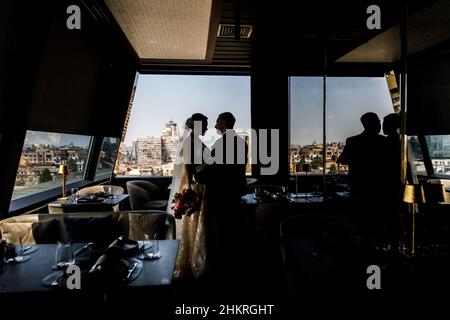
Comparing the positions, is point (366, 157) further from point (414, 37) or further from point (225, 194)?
point (414, 37)

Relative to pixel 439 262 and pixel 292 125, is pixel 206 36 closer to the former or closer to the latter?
pixel 292 125

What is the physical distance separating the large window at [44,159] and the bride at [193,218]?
210 cm

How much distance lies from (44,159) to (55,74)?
4.12ft

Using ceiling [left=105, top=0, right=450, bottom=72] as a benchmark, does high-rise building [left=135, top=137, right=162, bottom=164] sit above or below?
below

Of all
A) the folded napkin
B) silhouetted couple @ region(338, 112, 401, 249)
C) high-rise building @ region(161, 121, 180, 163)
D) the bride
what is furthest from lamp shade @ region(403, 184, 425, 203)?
high-rise building @ region(161, 121, 180, 163)

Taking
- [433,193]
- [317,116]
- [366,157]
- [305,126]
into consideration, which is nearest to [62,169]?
[366,157]

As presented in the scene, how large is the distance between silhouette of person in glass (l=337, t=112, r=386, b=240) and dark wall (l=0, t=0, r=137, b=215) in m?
3.76

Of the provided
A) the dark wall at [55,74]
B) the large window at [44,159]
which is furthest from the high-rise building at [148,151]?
the large window at [44,159]

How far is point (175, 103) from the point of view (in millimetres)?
6641

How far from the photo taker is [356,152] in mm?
3158

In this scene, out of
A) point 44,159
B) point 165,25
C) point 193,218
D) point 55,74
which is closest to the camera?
point 193,218

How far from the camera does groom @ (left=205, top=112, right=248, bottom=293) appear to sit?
3141 millimetres

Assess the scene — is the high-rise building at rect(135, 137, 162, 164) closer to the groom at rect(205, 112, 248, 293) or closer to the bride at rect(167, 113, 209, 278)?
the bride at rect(167, 113, 209, 278)

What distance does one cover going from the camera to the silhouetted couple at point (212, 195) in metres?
3.15
